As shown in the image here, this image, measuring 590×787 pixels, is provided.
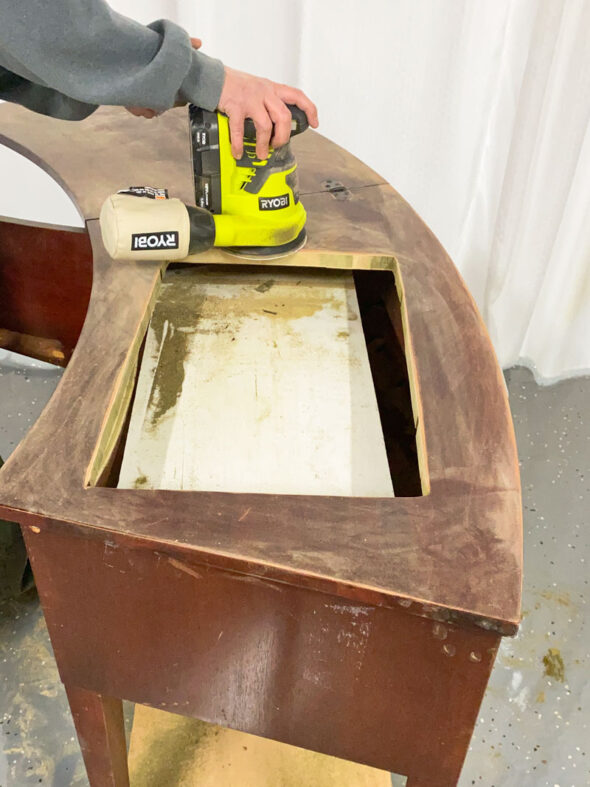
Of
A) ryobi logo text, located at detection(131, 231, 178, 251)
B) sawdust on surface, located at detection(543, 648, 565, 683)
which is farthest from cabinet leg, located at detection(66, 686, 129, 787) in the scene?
sawdust on surface, located at detection(543, 648, 565, 683)

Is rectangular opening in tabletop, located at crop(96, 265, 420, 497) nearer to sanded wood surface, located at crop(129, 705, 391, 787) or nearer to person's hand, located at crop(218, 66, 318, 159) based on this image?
person's hand, located at crop(218, 66, 318, 159)

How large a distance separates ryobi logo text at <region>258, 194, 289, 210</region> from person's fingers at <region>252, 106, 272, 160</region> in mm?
63

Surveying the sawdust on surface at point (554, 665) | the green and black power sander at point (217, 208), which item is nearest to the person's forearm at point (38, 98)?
the green and black power sander at point (217, 208)

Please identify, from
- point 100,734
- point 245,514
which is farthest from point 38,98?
point 100,734

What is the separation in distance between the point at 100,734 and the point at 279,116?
782 millimetres

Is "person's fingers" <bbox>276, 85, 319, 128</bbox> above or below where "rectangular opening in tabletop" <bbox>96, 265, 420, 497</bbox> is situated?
above

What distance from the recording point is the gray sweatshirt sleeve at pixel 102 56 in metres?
0.68

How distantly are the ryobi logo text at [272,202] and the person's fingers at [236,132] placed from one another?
0.07 meters

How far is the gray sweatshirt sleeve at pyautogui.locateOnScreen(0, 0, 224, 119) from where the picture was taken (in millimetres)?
683

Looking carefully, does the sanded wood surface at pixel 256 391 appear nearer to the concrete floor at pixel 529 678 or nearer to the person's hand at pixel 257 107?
the person's hand at pixel 257 107

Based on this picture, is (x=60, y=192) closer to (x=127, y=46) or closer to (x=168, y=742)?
(x=127, y=46)

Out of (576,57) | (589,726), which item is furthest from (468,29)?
(589,726)

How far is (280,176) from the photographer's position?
0.92 metres

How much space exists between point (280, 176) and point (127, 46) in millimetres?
255
